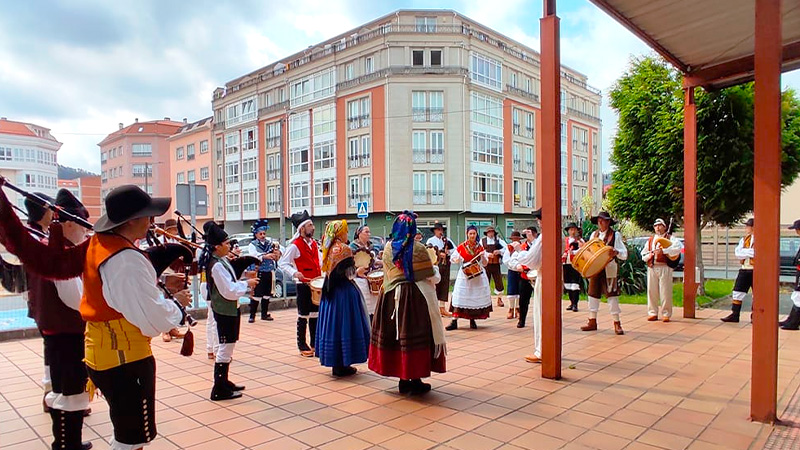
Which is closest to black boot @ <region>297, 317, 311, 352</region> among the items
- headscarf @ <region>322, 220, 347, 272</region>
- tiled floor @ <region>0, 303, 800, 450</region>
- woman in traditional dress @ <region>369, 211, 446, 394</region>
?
tiled floor @ <region>0, 303, 800, 450</region>

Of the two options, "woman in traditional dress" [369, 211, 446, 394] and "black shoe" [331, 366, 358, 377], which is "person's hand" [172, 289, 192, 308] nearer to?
"woman in traditional dress" [369, 211, 446, 394]

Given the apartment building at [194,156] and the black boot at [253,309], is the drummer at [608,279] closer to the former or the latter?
the black boot at [253,309]

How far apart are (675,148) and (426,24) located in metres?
22.2

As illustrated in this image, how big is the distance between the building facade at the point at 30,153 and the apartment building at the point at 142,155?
17438 millimetres

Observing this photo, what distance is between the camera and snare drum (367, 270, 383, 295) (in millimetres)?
6695

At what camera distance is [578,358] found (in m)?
6.54

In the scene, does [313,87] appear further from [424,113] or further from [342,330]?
[342,330]

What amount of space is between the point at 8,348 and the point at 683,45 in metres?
10.8

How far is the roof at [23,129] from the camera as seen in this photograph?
3369 cm

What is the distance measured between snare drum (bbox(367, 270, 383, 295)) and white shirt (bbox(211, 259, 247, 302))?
2.11 m

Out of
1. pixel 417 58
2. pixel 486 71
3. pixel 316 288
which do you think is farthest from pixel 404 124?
pixel 316 288

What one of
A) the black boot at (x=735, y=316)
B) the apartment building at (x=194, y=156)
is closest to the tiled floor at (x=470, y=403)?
the black boot at (x=735, y=316)

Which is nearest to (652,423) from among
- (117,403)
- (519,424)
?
(519,424)

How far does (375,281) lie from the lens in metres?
6.79
